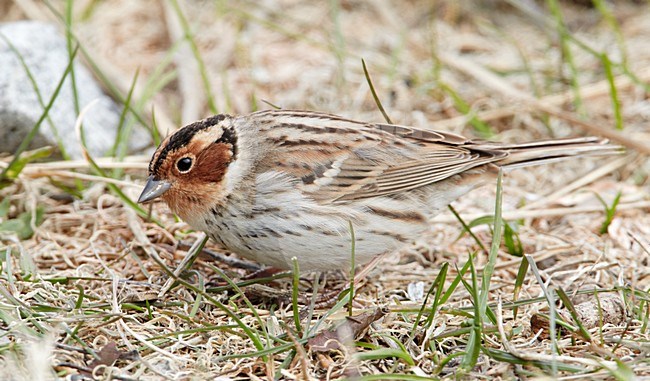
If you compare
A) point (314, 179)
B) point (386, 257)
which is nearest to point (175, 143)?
point (314, 179)

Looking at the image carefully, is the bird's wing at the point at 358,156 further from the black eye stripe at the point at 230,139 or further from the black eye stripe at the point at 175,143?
the black eye stripe at the point at 175,143

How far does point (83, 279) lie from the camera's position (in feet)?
12.9

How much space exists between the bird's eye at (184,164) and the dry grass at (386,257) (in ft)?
1.61

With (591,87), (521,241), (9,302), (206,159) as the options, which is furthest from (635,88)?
(9,302)

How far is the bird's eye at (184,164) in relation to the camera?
4055mm

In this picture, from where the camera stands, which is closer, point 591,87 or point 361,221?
point 361,221

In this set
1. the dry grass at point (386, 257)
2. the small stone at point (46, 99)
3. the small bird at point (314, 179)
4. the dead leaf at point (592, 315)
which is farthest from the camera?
the small stone at point (46, 99)

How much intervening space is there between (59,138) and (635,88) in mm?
4216

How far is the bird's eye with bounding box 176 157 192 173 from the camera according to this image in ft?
13.3

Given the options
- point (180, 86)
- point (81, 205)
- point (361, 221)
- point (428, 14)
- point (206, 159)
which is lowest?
point (361, 221)

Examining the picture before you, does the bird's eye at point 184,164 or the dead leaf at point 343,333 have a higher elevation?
the bird's eye at point 184,164

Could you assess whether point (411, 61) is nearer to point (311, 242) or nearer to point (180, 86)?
point (180, 86)

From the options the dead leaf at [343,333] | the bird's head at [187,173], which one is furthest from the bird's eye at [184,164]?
the dead leaf at [343,333]

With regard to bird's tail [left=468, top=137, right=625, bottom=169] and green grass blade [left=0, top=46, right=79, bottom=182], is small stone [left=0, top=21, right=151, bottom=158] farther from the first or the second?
bird's tail [left=468, top=137, right=625, bottom=169]
